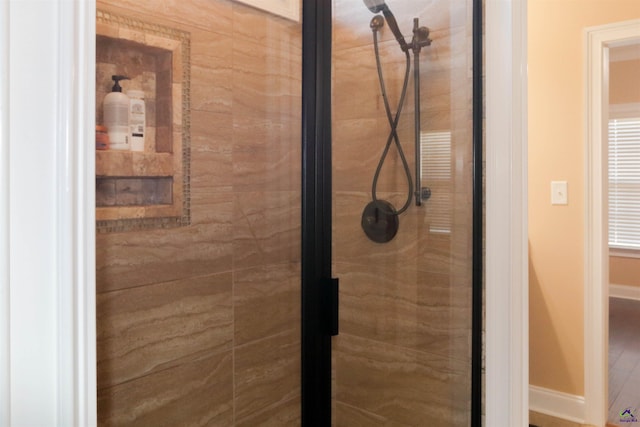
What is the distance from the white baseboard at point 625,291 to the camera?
5445 mm

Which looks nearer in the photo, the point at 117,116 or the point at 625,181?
the point at 117,116

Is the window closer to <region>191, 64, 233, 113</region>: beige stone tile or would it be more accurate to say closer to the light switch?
<region>191, 64, 233, 113</region>: beige stone tile

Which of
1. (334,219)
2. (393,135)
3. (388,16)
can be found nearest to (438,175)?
(393,135)

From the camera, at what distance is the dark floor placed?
2.81 meters

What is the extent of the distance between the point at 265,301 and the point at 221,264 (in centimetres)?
22

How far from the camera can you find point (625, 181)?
5348 millimetres

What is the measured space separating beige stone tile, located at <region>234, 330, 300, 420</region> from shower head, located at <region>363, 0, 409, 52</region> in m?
1.04

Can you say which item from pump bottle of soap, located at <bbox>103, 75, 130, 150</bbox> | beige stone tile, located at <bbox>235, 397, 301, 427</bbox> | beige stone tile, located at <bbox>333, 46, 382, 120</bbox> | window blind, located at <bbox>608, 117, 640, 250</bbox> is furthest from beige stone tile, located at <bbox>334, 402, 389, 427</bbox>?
window blind, located at <bbox>608, 117, 640, 250</bbox>

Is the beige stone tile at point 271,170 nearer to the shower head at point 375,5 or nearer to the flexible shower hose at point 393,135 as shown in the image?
the flexible shower hose at point 393,135

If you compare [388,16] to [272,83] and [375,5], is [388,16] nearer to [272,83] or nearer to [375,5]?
[375,5]

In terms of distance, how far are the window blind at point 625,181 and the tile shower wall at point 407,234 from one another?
4599mm

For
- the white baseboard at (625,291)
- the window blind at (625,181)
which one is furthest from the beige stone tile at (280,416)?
the white baseboard at (625,291)

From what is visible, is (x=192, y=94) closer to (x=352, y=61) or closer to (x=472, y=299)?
(x=352, y=61)

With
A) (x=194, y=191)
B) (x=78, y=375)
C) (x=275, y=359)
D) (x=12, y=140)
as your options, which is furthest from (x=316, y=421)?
(x=12, y=140)
